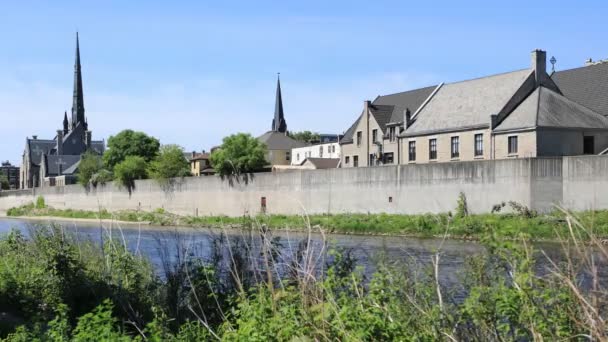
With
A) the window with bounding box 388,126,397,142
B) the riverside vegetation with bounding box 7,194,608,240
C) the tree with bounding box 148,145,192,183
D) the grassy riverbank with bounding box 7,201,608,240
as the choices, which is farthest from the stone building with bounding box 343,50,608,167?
the tree with bounding box 148,145,192,183

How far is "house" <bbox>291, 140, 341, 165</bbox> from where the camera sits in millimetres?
86812

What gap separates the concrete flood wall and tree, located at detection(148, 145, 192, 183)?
1259 mm

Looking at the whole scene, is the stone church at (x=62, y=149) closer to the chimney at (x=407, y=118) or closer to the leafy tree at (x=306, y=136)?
the leafy tree at (x=306, y=136)

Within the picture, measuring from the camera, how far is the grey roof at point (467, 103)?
4684 cm

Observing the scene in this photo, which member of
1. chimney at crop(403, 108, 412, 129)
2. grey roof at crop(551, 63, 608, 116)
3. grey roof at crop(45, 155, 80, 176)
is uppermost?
grey roof at crop(551, 63, 608, 116)

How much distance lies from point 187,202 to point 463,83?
26.7 metres

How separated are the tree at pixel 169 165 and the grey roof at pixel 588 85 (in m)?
36.6

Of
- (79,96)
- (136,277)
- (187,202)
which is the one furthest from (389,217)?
(79,96)

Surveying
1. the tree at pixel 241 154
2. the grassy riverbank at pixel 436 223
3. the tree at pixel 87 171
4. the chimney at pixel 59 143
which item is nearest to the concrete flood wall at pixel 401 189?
the grassy riverbank at pixel 436 223

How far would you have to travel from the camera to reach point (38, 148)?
142 m

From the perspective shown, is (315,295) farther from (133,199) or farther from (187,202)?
(133,199)

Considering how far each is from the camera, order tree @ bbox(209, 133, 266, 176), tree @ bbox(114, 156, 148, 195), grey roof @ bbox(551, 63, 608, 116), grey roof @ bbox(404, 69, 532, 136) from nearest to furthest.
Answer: grey roof @ bbox(551, 63, 608, 116) < grey roof @ bbox(404, 69, 532, 136) < tree @ bbox(209, 133, 266, 176) < tree @ bbox(114, 156, 148, 195)

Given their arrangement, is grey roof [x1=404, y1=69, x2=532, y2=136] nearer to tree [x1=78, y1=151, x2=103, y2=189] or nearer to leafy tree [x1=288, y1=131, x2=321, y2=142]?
tree [x1=78, y1=151, x2=103, y2=189]

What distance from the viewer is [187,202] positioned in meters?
63.3
